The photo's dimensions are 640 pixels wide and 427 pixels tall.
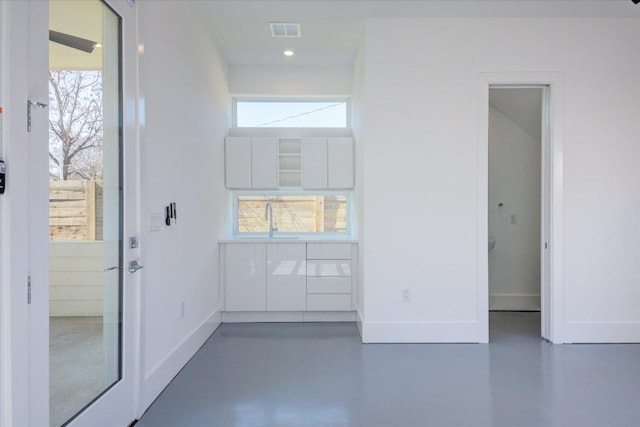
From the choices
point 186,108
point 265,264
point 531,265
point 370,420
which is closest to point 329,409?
point 370,420

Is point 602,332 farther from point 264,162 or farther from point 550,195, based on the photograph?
point 264,162

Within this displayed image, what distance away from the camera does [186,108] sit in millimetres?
3031

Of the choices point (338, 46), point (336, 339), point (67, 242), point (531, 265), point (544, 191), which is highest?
point (338, 46)

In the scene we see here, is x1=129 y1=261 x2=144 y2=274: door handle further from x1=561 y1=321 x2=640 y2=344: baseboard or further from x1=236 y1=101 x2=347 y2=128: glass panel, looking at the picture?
x1=561 y1=321 x2=640 y2=344: baseboard

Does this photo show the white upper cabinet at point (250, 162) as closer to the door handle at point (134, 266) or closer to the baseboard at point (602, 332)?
the door handle at point (134, 266)

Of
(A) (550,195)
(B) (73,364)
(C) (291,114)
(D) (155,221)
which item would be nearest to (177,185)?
(D) (155,221)

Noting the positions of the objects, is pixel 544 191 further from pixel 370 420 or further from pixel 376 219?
pixel 370 420

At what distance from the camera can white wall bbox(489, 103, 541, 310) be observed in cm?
458

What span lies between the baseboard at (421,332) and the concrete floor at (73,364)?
2226mm

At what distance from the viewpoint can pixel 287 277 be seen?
4.12 meters

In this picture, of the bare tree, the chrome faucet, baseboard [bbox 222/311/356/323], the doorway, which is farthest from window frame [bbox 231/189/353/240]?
the bare tree

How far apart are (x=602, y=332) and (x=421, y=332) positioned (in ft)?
5.42

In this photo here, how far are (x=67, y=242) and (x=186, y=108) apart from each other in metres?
1.67

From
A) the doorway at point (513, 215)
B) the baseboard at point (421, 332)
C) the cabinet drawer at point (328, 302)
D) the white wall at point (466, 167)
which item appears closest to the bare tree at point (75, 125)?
the white wall at point (466, 167)
